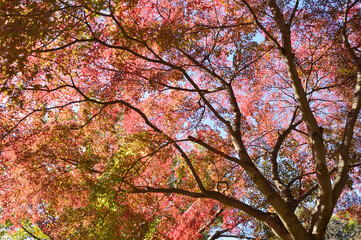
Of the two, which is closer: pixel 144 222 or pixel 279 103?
pixel 144 222

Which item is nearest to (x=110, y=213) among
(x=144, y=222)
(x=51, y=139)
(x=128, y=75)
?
(x=144, y=222)

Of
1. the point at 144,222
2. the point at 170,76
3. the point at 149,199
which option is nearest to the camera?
the point at 144,222

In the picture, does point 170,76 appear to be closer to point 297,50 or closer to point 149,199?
point 149,199

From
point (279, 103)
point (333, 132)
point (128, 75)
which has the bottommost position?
point (128, 75)

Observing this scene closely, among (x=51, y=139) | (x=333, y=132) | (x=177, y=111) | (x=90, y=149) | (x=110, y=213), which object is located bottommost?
(x=110, y=213)

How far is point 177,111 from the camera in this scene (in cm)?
833

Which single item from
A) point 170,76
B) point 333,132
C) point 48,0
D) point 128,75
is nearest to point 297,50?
point 333,132

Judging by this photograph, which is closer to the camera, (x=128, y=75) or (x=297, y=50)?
(x=128, y=75)

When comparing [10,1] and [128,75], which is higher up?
[128,75]

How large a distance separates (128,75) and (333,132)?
6.22m

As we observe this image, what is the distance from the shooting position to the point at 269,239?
8.19m

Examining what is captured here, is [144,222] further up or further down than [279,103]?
further down

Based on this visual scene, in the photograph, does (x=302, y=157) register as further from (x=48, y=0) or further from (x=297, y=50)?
(x=48, y=0)

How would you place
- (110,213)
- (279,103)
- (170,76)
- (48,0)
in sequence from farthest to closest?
(279,103), (170,76), (110,213), (48,0)
